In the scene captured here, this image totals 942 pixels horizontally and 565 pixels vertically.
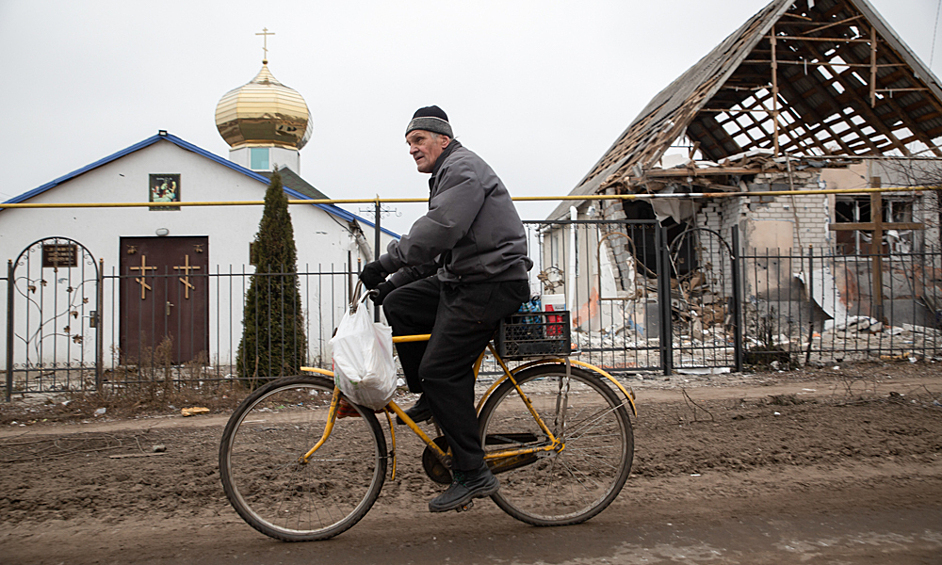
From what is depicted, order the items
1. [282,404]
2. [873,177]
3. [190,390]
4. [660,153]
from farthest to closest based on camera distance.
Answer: [873,177] < [660,153] < [190,390] < [282,404]

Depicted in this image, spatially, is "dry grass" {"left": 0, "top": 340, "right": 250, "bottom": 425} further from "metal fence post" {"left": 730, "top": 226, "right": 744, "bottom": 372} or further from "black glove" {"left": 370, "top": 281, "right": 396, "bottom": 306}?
"metal fence post" {"left": 730, "top": 226, "right": 744, "bottom": 372}

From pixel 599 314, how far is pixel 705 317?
2153 mm

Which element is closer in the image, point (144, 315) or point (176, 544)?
point (176, 544)

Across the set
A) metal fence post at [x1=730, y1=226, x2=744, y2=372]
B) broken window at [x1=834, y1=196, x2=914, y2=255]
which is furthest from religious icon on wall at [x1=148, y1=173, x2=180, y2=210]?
broken window at [x1=834, y1=196, x2=914, y2=255]

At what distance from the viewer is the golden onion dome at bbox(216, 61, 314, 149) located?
21266 mm

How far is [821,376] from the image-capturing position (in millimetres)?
7953

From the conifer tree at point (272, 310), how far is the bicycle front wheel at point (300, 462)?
4558 mm

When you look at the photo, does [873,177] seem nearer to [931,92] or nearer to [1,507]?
[931,92]

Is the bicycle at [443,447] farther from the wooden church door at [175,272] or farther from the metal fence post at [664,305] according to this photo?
the wooden church door at [175,272]

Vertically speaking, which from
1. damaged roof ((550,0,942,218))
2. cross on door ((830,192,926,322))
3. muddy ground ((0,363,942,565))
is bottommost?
muddy ground ((0,363,942,565))

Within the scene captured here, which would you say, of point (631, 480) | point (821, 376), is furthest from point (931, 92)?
point (631, 480)

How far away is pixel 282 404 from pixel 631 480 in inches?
89.3

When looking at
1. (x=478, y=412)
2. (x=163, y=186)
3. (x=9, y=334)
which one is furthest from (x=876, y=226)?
(x=9, y=334)

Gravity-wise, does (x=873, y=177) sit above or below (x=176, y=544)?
above
